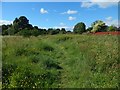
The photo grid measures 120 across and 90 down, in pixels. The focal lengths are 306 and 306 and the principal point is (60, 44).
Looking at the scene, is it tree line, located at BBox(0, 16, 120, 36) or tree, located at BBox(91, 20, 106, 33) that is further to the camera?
tree, located at BBox(91, 20, 106, 33)

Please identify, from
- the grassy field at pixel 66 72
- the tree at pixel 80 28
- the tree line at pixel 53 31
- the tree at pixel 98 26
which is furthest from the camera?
the tree at pixel 80 28

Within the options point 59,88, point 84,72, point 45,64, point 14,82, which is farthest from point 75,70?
point 14,82

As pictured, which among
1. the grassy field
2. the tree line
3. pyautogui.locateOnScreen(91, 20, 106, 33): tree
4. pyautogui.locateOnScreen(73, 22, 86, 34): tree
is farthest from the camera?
pyautogui.locateOnScreen(73, 22, 86, 34): tree

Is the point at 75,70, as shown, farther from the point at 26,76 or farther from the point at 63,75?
the point at 26,76

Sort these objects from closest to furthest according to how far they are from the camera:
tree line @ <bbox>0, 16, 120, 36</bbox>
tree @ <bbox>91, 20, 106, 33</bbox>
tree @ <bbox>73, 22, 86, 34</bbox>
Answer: tree line @ <bbox>0, 16, 120, 36</bbox> < tree @ <bbox>91, 20, 106, 33</bbox> < tree @ <bbox>73, 22, 86, 34</bbox>

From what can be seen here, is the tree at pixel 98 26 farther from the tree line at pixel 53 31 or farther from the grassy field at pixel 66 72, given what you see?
the grassy field at pixel 66 72

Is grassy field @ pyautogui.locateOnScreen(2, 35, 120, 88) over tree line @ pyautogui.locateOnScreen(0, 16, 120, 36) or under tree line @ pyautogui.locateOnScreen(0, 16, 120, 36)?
under

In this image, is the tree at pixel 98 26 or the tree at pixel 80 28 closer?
the tree at pixel 98 26

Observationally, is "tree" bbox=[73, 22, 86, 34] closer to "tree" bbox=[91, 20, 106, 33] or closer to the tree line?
the tree line

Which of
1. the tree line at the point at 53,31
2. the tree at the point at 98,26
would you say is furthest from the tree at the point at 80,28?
the tree at the point at 98,26

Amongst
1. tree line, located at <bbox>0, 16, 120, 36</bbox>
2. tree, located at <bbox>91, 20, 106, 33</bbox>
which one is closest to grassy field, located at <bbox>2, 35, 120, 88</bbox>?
tree line, located at <bbox>0, 16, 120, 36</bbox>

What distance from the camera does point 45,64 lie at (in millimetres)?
10336

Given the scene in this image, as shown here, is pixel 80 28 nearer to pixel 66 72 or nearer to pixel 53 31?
pixel 53 31

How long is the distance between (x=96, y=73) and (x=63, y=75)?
3.30 feet
